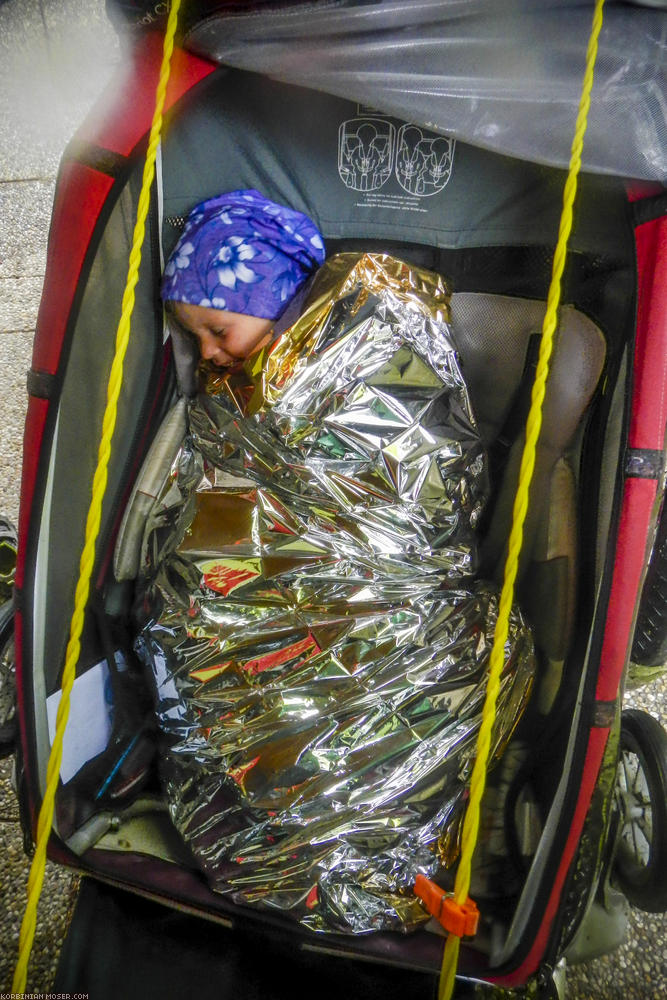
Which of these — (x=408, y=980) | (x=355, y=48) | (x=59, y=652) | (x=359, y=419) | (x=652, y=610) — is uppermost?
(x=355, y=48)

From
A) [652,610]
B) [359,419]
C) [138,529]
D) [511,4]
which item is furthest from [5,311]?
[652,610]

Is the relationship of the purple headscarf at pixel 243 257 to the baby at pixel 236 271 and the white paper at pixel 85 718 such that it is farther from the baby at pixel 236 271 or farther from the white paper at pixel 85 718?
the white paper at pixel 85 718

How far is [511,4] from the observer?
0.76 metres

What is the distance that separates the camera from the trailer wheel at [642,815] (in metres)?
0.90

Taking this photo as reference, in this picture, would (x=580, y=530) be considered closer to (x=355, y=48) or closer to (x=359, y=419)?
(x=359, y=419)

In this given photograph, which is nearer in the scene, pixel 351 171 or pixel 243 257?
pixel 243 257

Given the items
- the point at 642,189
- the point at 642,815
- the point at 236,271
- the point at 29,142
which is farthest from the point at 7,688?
the point at 29,142

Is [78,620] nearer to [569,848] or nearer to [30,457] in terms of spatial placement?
[30,457]

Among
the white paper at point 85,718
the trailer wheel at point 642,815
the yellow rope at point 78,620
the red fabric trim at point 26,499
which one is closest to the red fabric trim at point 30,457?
the red fabric trim at point 26,499

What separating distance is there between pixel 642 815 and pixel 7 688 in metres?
0.91

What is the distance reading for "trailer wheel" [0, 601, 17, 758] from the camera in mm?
1061

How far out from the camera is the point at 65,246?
0.82 m

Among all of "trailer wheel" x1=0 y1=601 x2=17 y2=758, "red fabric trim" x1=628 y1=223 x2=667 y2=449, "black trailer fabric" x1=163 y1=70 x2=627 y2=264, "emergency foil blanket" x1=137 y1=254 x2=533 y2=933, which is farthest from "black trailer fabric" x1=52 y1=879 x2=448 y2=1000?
"black trailer fabric" x1=163 y1=70 x2=627 y2=264

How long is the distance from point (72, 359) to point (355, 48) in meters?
0.46
